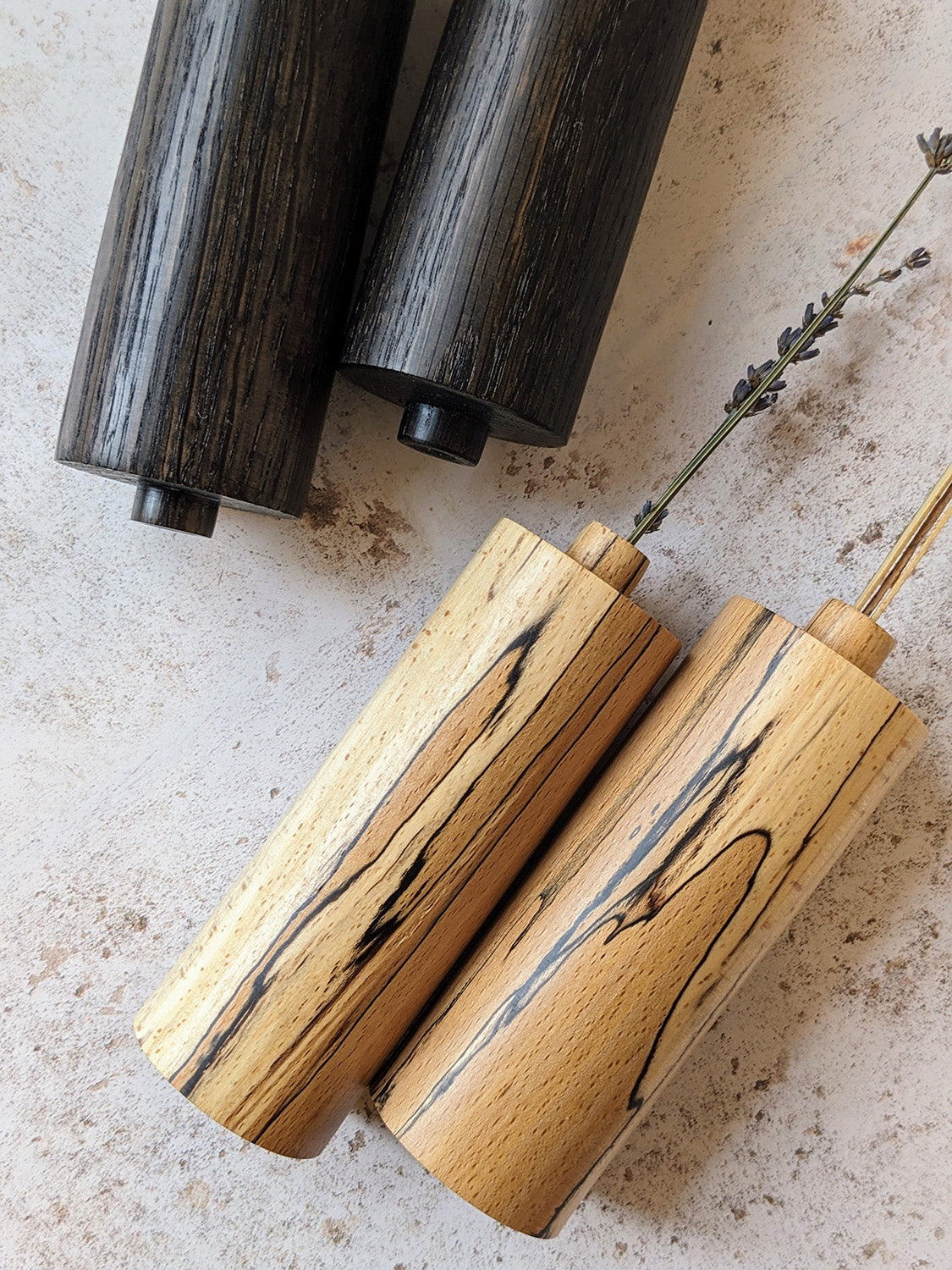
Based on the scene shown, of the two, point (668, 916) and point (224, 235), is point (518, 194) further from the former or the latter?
point (668, 916)

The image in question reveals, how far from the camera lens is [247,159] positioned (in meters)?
0.71

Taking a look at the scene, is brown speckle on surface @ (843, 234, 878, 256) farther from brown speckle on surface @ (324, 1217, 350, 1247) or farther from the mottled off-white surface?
brown speckle on surface @ (324, 1217, 350, 1247)

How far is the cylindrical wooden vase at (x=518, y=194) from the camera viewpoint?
71 cm

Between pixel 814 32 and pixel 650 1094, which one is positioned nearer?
pixel 650 1094

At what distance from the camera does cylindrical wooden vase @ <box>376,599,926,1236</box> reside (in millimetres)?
702

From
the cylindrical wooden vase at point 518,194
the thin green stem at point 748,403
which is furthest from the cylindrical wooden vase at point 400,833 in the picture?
the cylindrical wooden vase at point 518,194

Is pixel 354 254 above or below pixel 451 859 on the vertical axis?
above

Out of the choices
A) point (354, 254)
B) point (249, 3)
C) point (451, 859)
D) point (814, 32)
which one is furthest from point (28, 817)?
point (814, 32)

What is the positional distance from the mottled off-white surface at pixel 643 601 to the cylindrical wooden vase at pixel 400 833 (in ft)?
0.58

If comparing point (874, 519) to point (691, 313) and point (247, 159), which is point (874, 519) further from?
point (247, 159)

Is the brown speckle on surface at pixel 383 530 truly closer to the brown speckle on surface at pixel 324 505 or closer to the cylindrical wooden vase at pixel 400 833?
the brown speckle on surface at pixel 324 505

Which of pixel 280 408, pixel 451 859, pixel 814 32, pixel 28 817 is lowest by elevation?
pixel 28 817

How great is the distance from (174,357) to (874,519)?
69 centimetres

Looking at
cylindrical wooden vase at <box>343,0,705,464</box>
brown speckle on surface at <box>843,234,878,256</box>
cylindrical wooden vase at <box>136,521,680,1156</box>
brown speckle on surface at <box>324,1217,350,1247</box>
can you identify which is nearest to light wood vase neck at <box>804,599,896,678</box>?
cylindrical wooden vase at <box>136,521,680,1156</box>
